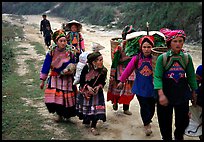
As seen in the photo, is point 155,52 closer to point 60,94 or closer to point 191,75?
point 191,75

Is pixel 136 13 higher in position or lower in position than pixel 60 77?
higher

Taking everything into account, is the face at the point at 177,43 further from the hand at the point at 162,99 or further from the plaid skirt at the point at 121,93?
the plaid skirt at the point at 121,93

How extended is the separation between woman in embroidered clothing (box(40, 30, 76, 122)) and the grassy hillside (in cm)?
1434

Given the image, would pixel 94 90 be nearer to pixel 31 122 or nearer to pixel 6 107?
pixel 31 122

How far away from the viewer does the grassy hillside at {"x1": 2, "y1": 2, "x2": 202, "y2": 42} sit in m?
21.3

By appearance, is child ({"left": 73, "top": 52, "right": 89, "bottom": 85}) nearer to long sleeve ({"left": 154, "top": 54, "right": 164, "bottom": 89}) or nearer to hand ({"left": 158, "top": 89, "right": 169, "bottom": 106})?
long sleeve ({"left": 154, "top": 54, "right": 164, "bottom": 89})

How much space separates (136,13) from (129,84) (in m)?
23.7

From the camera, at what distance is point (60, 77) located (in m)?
6.08

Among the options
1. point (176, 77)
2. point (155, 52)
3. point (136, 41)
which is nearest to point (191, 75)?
point (176, 77)

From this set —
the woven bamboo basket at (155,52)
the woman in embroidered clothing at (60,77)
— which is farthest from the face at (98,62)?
the woven bamboo basket at (155,52)

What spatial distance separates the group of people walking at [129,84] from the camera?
4.55m

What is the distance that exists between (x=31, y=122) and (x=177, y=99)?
294 cm

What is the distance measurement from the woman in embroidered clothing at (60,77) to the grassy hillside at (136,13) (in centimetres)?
1434

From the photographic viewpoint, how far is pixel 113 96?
22.2 ft
